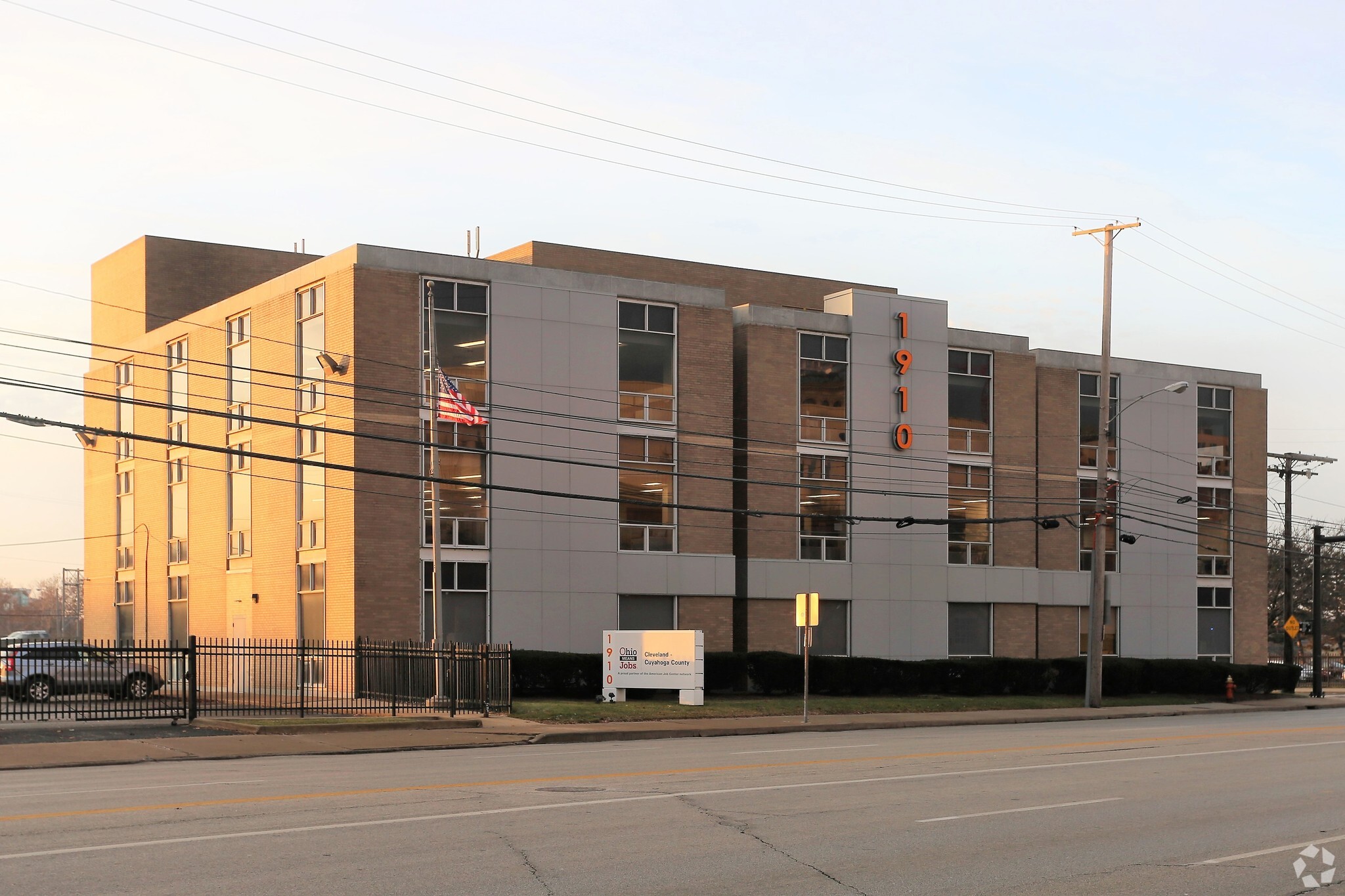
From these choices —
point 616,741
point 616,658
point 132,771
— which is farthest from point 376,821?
point 616,658

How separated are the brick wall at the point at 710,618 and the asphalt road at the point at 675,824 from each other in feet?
66.2

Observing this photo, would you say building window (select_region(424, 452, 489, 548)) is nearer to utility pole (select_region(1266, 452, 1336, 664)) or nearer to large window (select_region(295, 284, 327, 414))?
large window (select_region(295, 284, 327, 414))

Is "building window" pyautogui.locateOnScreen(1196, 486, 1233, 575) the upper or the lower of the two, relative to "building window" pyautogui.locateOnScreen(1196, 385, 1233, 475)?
lower

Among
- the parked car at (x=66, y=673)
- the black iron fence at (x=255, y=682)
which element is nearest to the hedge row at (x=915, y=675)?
the black iron fence at (x=255, y=682)

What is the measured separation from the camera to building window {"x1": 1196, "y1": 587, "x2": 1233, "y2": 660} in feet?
178

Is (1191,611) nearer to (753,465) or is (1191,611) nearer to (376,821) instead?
(753,465)

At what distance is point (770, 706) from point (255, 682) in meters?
12.8

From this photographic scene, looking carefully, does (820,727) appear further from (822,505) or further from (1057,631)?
(1057,631)

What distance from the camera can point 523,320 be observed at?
3978cm

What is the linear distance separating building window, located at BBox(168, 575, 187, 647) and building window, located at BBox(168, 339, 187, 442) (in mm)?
4987

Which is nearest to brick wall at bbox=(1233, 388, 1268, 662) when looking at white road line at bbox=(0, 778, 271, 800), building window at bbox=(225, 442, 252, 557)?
building window at bbox=(225, 442, 252, 557)

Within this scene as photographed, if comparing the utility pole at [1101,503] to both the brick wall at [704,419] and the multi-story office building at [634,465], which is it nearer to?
the multi-story office building at [634,465]

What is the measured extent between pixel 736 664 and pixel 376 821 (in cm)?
2793

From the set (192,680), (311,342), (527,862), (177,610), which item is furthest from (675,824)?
(177,610)
